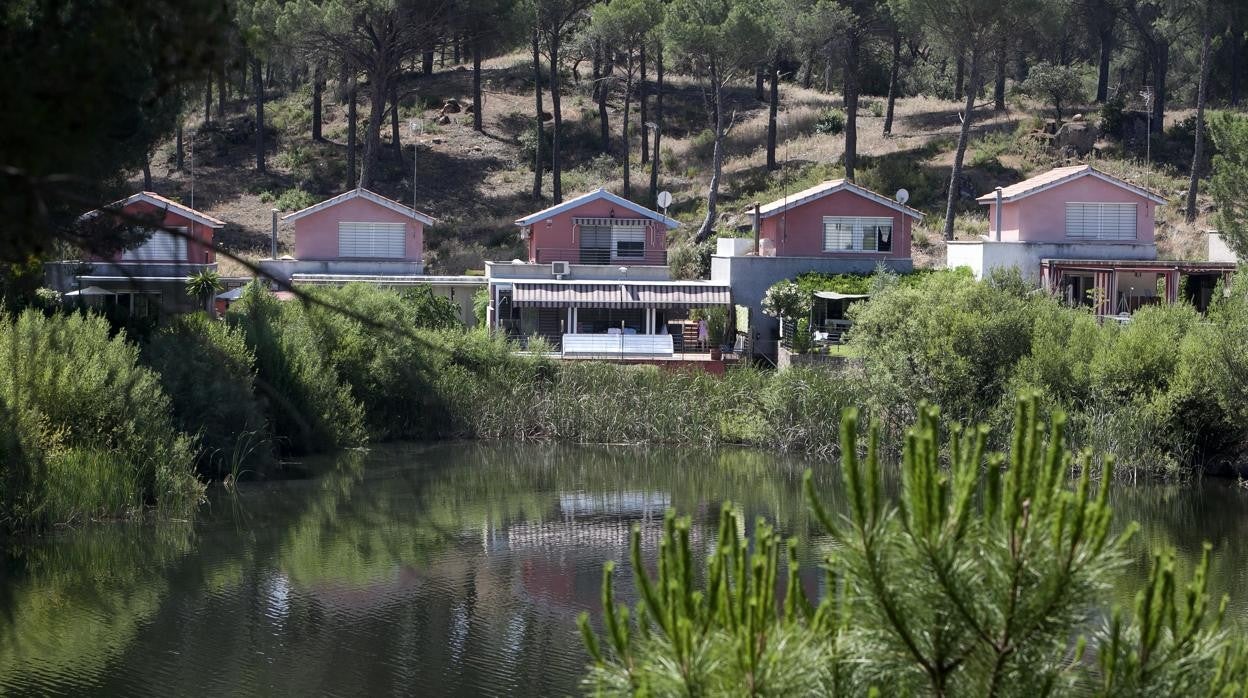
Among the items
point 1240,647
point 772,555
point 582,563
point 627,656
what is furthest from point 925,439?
point 582,563

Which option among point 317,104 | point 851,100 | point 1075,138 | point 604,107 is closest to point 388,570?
point 851,100

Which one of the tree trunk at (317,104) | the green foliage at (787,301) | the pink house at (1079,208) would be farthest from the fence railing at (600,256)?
the tree trunk at (317,104)

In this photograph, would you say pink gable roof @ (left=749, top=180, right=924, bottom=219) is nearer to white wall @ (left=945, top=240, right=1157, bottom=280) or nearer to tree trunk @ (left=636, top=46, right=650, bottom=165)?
white wall @ (left=945, top=240, right=1157, bottom=280)

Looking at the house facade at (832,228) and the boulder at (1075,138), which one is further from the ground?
the boulder at (1075,138)

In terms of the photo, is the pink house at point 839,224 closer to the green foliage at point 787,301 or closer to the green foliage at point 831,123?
the green foliage at point 787,301

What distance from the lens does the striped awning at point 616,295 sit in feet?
124

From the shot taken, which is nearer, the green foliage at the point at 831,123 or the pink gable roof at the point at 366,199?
the pink gable roof at the point at 366,199

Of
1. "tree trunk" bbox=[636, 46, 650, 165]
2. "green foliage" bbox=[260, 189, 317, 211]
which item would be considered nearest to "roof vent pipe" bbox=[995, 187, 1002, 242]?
"tree trunk" bbox=[636, 46, 650, 165]

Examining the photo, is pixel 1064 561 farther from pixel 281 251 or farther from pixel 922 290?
pixel 281 251

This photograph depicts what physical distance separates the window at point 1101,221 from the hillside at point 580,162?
17.9ft

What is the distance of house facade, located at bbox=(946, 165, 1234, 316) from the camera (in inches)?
1496

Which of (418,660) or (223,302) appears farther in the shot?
(223,302)

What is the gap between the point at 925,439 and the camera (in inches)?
205

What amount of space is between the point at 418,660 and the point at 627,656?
385 inches
